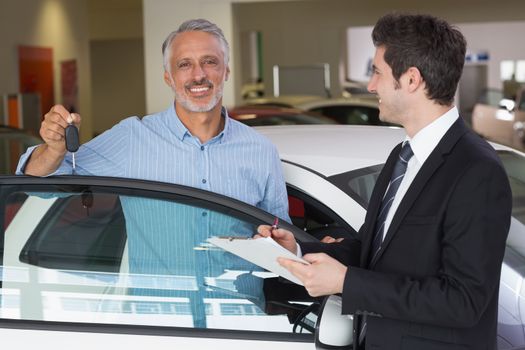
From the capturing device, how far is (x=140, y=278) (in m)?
2.26

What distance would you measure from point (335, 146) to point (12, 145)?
4.90 m

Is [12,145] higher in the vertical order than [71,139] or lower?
lower

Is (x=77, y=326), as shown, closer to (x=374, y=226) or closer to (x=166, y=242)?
(x=166, y=242)

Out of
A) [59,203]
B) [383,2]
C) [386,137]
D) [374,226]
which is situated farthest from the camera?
[383,2]

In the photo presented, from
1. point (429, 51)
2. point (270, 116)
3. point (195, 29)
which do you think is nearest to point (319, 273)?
point (429, 51)

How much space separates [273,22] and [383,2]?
2154 millimetres

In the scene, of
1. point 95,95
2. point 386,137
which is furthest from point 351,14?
point 386,137

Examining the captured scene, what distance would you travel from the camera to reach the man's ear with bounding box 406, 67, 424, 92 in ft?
6.00

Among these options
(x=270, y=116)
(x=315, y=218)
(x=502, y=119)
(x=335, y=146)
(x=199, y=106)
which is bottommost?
(x=502, y=119)

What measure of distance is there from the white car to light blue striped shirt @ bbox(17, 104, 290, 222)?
10.0 inches

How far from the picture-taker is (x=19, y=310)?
2.28 meters

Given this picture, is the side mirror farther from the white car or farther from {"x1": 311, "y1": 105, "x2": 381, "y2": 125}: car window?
{"x1": 311, "y1": 105, "x2": 381, "y2": 125}: car window

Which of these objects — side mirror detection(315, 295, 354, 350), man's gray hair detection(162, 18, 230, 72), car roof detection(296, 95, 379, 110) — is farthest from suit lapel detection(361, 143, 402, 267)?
car roof detection(296, 95, 379, 110)

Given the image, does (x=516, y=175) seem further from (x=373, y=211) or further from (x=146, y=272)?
(x=146, y=272)
